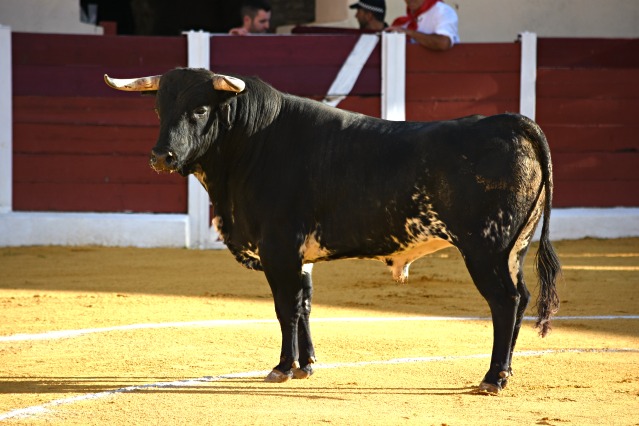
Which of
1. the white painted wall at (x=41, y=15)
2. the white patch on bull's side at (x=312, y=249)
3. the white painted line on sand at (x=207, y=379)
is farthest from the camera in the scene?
the white painted wall at (x=41, y=15)

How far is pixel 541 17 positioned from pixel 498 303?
23.8ft

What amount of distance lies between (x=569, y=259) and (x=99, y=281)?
3.01 metres

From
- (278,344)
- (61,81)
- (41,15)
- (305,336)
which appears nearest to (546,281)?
(305,336)

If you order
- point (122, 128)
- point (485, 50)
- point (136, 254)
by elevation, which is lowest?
point (136, 254)

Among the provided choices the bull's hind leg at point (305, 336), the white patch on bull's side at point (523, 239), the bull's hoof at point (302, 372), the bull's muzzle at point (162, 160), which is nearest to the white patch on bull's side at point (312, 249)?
the bull's hind leg at point (305, 336)

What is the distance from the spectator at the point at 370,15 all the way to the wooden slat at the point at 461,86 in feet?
2.38

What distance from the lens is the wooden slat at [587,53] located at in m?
9.01

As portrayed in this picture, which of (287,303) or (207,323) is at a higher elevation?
(287,303)

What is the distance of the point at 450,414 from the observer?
3.88 meters

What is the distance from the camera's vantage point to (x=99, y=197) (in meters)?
8.82

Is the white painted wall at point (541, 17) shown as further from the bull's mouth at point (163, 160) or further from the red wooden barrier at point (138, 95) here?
the bull's mouth at point (163, 160)

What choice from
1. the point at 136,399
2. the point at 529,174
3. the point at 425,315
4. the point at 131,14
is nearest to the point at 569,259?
the point at 425,315

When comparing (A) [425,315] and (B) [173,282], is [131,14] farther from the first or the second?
(A) [425,315]

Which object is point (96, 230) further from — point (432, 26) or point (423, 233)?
point (423, 233)
